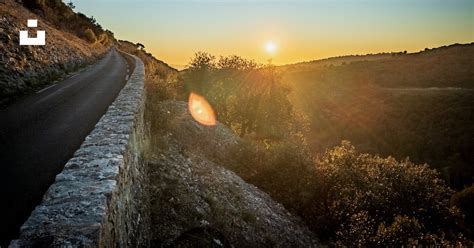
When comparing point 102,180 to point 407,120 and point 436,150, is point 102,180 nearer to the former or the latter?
point 436,150

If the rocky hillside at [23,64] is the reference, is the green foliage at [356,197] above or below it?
below

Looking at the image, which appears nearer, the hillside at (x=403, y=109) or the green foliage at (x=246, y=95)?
the green foliage at (x=246, y=95)

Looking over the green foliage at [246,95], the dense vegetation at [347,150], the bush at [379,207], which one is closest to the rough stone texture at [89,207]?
the dense vegetation at [347,150]

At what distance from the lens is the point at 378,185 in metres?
15.5

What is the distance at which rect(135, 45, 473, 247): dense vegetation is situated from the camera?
550 inches

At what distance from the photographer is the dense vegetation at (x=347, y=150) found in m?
14.0

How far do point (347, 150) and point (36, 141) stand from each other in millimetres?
18093

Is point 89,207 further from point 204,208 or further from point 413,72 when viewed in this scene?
point 413,72

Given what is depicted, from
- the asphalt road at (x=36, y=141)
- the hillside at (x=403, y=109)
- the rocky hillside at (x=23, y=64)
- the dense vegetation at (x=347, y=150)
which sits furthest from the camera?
the hillside at (x=403, y=109)

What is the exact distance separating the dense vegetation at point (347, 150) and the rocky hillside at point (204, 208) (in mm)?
1547

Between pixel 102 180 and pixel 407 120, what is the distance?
57.3 meters

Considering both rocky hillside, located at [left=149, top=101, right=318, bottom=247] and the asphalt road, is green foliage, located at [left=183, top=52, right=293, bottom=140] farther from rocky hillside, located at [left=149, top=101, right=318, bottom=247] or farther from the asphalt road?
the asphalt road

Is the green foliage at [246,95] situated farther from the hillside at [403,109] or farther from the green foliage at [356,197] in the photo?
the green foliage at [356,197]

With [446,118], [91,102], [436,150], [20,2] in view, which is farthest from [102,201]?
[446,118]
